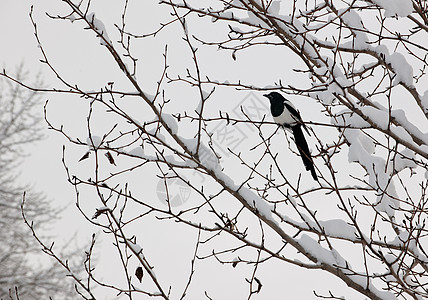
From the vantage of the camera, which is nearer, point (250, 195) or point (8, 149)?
point (250, 195)

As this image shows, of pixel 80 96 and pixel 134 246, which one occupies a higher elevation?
pixel 80 96

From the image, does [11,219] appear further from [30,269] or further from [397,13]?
[397,13]

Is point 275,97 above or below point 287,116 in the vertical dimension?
above

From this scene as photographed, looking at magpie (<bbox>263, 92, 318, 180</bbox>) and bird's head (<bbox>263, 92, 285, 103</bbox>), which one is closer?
magpie (<bbox>263, 92, 318, 180</bbox>)

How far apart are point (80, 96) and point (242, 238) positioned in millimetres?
1175

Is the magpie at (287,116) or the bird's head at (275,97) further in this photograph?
the bird's head at (275,97)

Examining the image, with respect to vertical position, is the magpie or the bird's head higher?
the bird's head

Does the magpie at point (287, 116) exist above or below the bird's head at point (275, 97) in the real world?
below

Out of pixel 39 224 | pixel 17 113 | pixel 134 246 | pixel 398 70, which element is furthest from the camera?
pixel 17 113

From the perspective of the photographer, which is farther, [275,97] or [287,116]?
[275,97]

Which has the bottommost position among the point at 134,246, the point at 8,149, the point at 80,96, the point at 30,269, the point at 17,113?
the point at 134,246

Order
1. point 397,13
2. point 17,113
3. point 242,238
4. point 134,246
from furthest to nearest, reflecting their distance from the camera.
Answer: point 17,113
point 397,13
point 242,238
point 134,246

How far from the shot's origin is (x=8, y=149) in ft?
35.2

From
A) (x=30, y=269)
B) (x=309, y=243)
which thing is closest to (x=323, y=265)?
(x=309, y=243)
